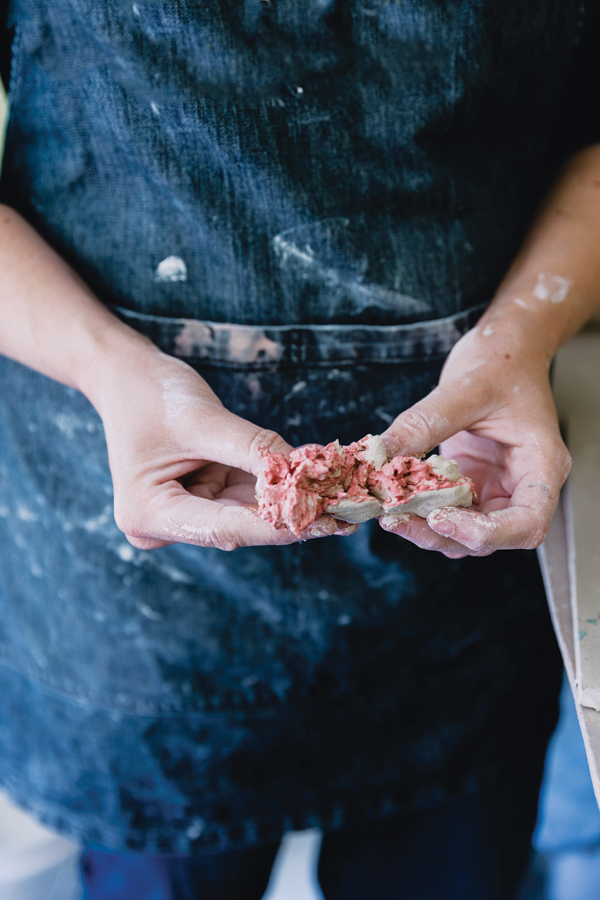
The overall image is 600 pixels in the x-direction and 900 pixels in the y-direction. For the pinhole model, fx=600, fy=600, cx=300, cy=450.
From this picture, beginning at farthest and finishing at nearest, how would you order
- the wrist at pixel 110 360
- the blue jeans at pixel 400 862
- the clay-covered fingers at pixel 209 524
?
the blue jeans at pixel 400 862
the wrist at pixel 110 360
the clay-covered fingers at pixel 209 524

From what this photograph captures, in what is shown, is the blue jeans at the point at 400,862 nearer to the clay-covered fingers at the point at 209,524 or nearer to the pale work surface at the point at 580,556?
the pale work surface at the point at 580,556

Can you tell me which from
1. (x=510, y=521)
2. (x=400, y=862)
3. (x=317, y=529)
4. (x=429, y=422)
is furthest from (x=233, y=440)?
(x=400, y=862)

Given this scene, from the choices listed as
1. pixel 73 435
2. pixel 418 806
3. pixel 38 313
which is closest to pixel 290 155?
pixel 38 313

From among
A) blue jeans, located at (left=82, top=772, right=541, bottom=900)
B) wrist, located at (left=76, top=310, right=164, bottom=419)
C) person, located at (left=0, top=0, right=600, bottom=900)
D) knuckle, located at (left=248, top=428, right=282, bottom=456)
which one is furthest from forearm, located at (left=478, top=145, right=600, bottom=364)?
blue jeans, located at (left=82, top=772, right=541, bottom=900)

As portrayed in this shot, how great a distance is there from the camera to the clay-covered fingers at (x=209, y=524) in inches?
27.0

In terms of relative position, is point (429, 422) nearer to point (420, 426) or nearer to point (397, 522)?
point (420, 426)

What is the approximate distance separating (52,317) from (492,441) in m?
0.66

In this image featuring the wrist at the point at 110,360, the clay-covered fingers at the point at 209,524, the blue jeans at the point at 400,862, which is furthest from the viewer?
the blue jeans at the point at 400,862


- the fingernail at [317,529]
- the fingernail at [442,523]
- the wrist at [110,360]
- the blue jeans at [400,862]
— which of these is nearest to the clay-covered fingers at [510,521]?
the fingernail at [442,523]

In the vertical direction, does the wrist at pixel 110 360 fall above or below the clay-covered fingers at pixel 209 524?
above

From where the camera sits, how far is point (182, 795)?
1013 millimetres

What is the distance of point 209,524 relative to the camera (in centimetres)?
70

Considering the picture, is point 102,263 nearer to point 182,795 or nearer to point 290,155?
point 290,155

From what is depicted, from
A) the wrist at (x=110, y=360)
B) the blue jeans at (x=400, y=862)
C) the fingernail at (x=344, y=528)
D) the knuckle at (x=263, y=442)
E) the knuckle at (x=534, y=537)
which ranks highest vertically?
the wrist at (x=110, y=360)
